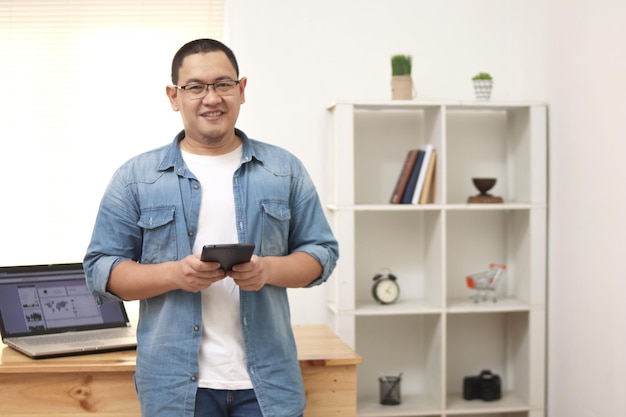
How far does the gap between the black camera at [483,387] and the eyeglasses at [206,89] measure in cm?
219

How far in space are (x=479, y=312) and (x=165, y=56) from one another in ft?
5.87

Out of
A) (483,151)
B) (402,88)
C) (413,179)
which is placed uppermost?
(402,88)

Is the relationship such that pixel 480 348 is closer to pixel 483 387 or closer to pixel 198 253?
pixel 483 387

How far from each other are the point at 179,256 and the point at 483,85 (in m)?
2.04

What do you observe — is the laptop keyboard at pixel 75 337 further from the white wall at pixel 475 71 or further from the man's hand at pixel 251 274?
the white wall at pixel 475 71

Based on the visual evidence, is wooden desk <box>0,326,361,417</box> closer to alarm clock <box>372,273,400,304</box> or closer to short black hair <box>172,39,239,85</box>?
short black hair <box>172,39,239,85</box>

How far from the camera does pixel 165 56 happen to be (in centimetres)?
362

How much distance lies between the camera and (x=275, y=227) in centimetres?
194

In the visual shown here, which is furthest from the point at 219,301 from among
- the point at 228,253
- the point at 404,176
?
the point at 404,176

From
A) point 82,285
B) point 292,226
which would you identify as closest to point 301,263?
point 292,226

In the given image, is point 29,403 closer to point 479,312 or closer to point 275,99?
point 275,99

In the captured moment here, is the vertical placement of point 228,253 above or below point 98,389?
above

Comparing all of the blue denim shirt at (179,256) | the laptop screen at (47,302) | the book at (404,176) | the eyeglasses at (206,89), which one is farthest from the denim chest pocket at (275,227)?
the book at (404,176)

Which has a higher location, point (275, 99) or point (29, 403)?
point (275, 99)
